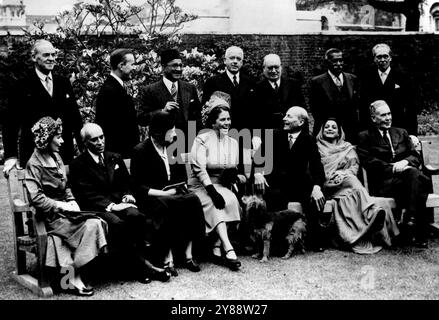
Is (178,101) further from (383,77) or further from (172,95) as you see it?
(383,77)


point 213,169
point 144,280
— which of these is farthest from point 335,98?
point 144,280

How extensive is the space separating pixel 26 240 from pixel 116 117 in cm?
156

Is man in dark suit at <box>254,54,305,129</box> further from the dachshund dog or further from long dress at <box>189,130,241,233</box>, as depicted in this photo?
the dachshund dog

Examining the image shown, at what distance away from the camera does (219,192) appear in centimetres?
647

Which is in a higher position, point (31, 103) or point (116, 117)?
point (31, 103)

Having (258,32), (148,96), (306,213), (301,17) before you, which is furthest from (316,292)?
(301,17)

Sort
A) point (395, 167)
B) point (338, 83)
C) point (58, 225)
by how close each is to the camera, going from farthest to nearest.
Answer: point (338, 83) < point (395, 167) < point (58, 225)

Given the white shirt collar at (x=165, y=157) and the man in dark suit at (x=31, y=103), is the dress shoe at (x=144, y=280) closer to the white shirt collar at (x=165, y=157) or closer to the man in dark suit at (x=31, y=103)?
the white shirt collar at (x=165, y=157)

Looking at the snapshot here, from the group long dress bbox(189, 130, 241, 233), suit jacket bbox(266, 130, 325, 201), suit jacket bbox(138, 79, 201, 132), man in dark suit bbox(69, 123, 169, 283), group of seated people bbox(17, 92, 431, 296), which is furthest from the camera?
suit jacket bbox(138, 79, 201, 132)

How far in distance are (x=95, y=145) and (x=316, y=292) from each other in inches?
91.3

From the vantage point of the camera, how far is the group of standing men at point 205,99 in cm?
606

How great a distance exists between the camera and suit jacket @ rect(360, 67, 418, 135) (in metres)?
7.51

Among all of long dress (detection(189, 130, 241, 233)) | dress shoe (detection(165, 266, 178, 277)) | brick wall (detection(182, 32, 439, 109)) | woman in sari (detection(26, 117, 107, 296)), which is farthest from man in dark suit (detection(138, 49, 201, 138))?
brick wall (detection(182, 32, 439, 109))

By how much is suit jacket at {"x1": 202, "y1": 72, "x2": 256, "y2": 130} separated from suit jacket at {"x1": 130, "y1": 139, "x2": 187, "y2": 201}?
1.31 meters
